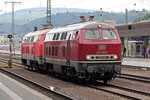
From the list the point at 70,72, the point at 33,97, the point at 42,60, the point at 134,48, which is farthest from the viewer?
the point at 134,48

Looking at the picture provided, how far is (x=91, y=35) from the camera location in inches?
626

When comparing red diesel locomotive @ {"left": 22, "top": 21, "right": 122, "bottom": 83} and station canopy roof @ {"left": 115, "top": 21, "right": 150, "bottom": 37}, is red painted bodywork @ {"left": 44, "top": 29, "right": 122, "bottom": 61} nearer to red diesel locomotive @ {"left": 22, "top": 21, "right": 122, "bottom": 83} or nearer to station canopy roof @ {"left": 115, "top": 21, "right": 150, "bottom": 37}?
red diesel locomotive @ {"left": 22, "top": 21, "right": 122, "bottom": 83}

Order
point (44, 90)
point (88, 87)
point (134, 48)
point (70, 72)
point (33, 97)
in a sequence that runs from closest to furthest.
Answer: point (33, 97) → point (44, 90) → point (88, 87) → point (70, 72) → point (134, 48)

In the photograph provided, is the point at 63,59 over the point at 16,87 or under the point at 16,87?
over

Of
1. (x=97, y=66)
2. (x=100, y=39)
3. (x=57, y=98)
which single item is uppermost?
(x=100, y=39)

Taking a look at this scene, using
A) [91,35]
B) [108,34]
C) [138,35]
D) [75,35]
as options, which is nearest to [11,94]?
[75,35]

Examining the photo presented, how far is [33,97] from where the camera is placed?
12.1 meters

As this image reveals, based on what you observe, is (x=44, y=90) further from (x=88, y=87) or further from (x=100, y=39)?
(x=100, y=39)

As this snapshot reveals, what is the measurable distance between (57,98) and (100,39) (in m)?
4.67

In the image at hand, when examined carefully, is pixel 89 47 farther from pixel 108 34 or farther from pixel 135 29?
pixel 135 29

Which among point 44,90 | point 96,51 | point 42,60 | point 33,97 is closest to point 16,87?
point 44,90

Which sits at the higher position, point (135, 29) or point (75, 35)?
point (135, 29)

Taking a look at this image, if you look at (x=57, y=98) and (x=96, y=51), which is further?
(x=96, y=51)

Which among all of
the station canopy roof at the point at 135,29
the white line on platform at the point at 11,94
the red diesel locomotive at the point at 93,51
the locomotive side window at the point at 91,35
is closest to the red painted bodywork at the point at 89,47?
the red diesel locomotive at the point at 93,51
